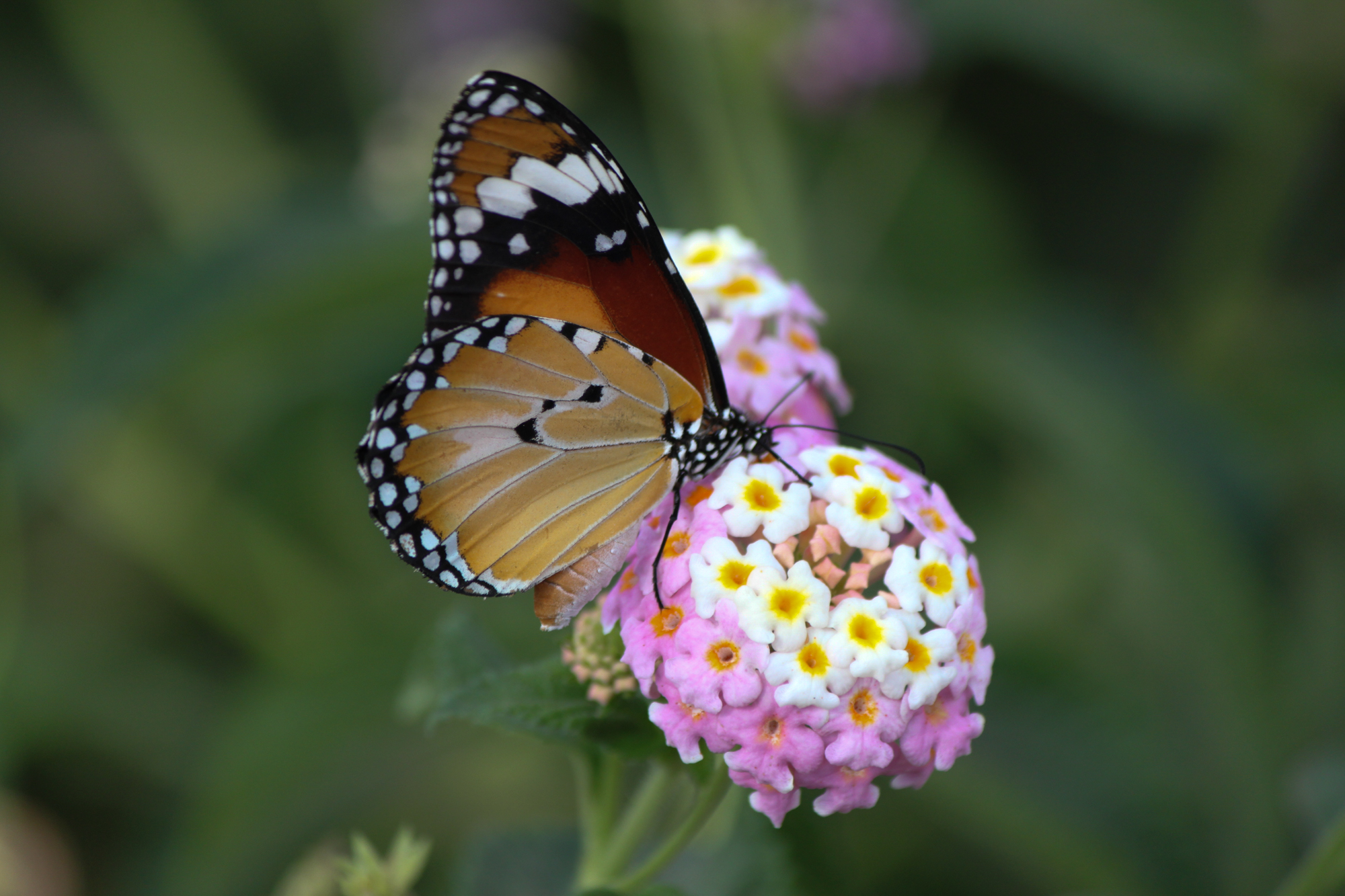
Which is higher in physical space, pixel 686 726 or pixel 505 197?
pixel 505 197

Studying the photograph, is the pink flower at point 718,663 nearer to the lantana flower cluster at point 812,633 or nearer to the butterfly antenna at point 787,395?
the lantana flower cluster at point 812,633

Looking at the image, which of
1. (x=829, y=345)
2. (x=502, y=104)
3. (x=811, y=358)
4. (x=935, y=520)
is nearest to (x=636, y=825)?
(x=935, y=520)

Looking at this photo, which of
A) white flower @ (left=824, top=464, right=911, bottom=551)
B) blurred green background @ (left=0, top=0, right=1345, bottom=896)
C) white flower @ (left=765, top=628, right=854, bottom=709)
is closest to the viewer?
white flower @ (left=765, top=628, right=854, bottom=709)

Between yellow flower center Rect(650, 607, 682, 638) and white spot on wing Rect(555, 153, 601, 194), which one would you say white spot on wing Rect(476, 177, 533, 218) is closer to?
white spot on wing Rect(555, 153, 601, 194)

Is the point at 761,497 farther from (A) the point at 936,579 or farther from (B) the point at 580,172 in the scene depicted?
(B) the point at 580,172

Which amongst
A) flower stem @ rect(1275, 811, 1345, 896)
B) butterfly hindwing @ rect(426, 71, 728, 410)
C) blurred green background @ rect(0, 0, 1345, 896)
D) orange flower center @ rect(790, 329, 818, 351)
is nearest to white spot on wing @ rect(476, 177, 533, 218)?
butterfly hindwing @ rect(426, 71, 728, 410)

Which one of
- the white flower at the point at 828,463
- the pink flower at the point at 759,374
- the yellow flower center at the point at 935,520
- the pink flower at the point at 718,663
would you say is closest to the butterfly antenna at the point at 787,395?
the pink flower at the point at 759,374
